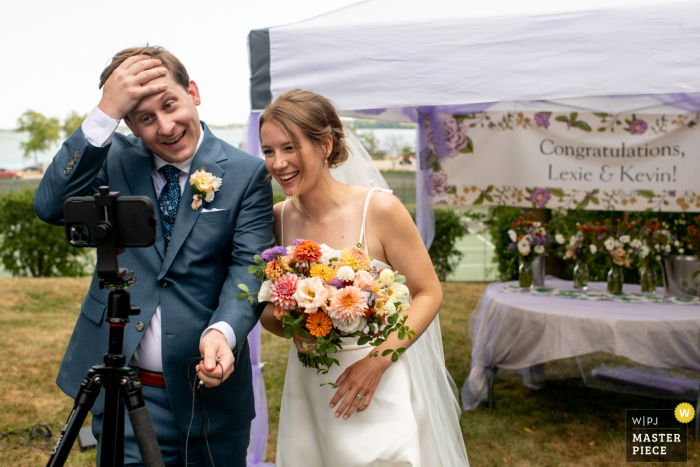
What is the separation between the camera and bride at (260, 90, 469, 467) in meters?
2.06

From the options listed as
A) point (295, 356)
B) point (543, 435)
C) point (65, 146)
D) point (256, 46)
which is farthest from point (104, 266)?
point (543, 435)

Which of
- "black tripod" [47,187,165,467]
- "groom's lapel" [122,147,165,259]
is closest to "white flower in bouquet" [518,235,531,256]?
"groom's lapel" [122,147,165,259]

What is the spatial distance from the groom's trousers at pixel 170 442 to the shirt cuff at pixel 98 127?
81 centimetres

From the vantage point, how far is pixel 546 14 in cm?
288

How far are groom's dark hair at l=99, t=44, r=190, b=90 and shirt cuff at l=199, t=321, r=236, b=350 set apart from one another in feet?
2.58

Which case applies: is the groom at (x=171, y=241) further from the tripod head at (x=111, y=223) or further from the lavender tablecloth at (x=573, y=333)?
the lavender tablecloth at (x=573, y=333)

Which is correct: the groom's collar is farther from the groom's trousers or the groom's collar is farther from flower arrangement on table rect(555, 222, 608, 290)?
flower arrangement on table rect(555, 222, 608, 290)

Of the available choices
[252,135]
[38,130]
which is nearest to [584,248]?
[252,135]

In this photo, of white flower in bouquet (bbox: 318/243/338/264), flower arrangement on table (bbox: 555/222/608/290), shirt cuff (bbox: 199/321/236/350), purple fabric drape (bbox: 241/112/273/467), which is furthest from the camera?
flower arrangement on table (bbox: 555/222/608/290)

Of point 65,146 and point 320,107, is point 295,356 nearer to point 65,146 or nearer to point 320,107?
point 320,107

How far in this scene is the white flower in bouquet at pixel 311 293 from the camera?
5.87 feet

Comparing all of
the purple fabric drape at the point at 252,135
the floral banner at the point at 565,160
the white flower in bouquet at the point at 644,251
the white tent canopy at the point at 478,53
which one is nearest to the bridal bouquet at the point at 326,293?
the white tent canopy at the point at 478,53

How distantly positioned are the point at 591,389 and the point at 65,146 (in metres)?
4.84

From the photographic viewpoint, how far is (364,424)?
6.87ft
